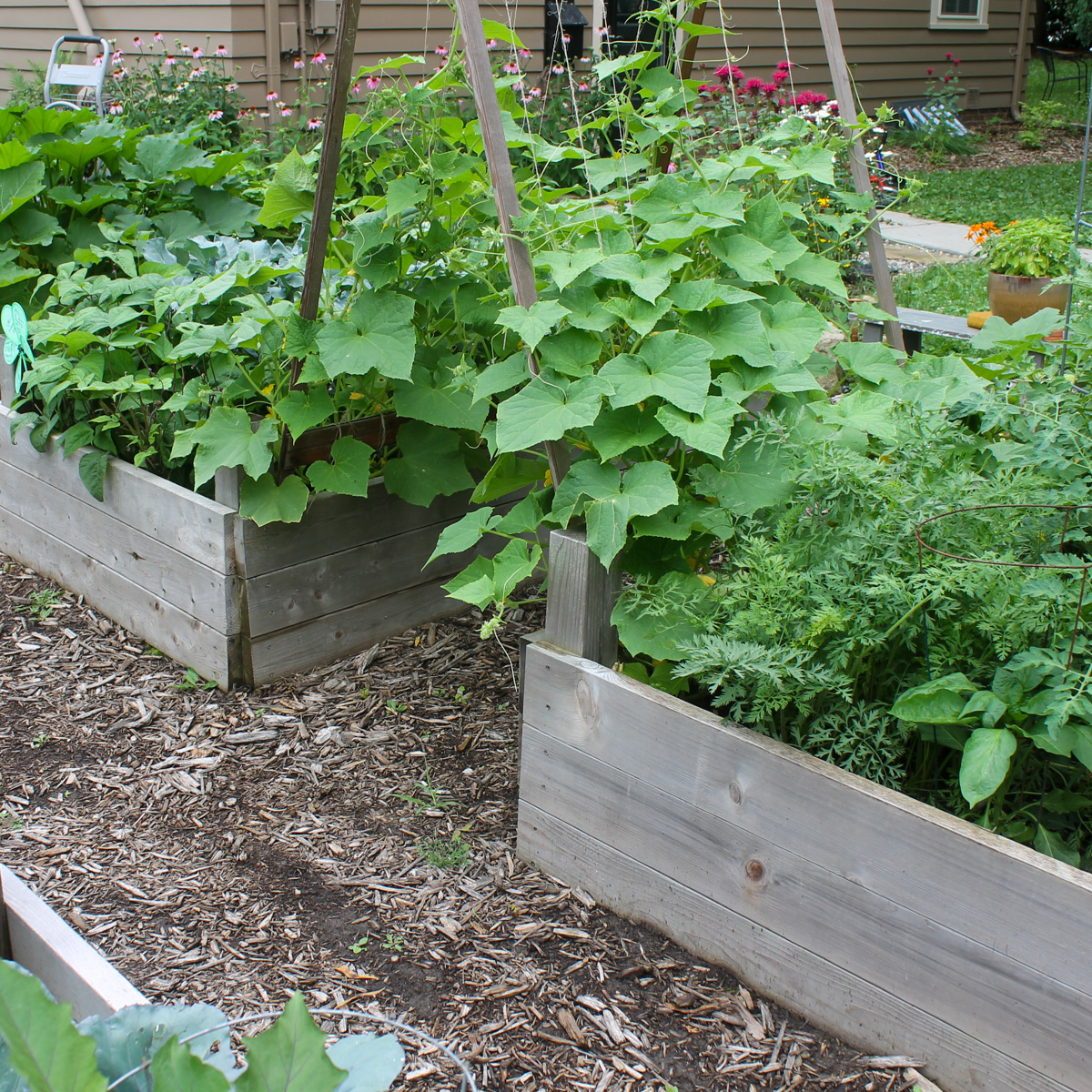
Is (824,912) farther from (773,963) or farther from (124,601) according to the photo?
(124,601)

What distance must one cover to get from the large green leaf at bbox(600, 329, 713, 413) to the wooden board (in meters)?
0.48

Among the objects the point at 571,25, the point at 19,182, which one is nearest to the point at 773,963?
the point at 19,182

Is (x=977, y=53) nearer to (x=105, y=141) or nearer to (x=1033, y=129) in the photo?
(x=1033, y=129)

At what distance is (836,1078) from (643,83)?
1.98 m

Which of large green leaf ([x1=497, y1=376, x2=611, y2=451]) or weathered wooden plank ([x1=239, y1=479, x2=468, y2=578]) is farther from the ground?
large green leaf ([x1=497, y1=376, x2=611, y2=451])

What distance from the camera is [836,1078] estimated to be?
1.57 m

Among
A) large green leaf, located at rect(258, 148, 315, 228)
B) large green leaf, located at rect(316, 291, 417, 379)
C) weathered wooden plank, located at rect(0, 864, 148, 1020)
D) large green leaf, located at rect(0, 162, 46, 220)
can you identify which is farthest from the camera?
large green leaf, located at rect(0, 162, 46, 220)

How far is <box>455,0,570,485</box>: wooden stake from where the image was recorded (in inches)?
71.2

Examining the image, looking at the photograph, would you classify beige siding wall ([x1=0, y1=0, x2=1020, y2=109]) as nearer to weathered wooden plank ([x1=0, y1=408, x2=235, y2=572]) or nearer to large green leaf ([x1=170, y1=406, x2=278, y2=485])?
weathered wooden plank ([x1=0, y1=408, x2=235, y2=572])

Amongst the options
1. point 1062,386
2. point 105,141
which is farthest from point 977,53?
point 1062,386

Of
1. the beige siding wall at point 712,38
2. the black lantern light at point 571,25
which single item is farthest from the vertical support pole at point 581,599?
the black lantern light at point 571,25

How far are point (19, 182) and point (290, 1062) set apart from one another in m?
3.02

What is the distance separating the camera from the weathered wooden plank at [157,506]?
2.47 meters

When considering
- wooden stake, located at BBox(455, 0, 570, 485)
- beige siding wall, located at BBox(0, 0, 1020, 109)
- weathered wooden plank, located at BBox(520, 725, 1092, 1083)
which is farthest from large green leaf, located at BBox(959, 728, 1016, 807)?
beige siding wall, located at BBox(0, 0, 1020, 109)
